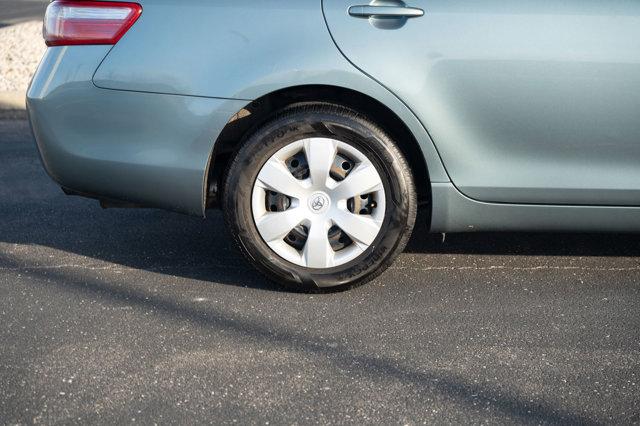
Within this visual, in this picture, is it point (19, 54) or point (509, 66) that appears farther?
point (19, 54)

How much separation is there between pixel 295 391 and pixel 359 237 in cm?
105

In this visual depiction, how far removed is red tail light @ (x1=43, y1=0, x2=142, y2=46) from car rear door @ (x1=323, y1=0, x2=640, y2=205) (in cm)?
80

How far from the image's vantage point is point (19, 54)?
1003cm

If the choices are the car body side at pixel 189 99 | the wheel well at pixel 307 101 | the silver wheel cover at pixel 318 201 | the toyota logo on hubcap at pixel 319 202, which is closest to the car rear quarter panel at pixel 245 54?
the car body side at pixel 189 99

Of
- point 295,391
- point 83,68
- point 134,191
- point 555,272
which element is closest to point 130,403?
point 295,391

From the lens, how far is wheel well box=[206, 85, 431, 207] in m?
4.21

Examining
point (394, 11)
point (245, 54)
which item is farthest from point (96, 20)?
point (394, 11)

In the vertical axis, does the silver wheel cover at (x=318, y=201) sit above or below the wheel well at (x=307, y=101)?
below

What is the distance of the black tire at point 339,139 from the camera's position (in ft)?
13.6

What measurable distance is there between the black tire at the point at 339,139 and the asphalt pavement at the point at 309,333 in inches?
4.0

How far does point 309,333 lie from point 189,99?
3.43 feet

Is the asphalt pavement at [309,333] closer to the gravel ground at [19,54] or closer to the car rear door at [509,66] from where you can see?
the car rear door at [509,66]

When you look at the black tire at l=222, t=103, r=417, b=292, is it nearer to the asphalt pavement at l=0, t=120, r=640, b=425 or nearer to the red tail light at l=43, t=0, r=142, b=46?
the asphalt pavement at l=0, t=120, r=640, b=425

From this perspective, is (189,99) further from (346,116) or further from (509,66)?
(509,66)
